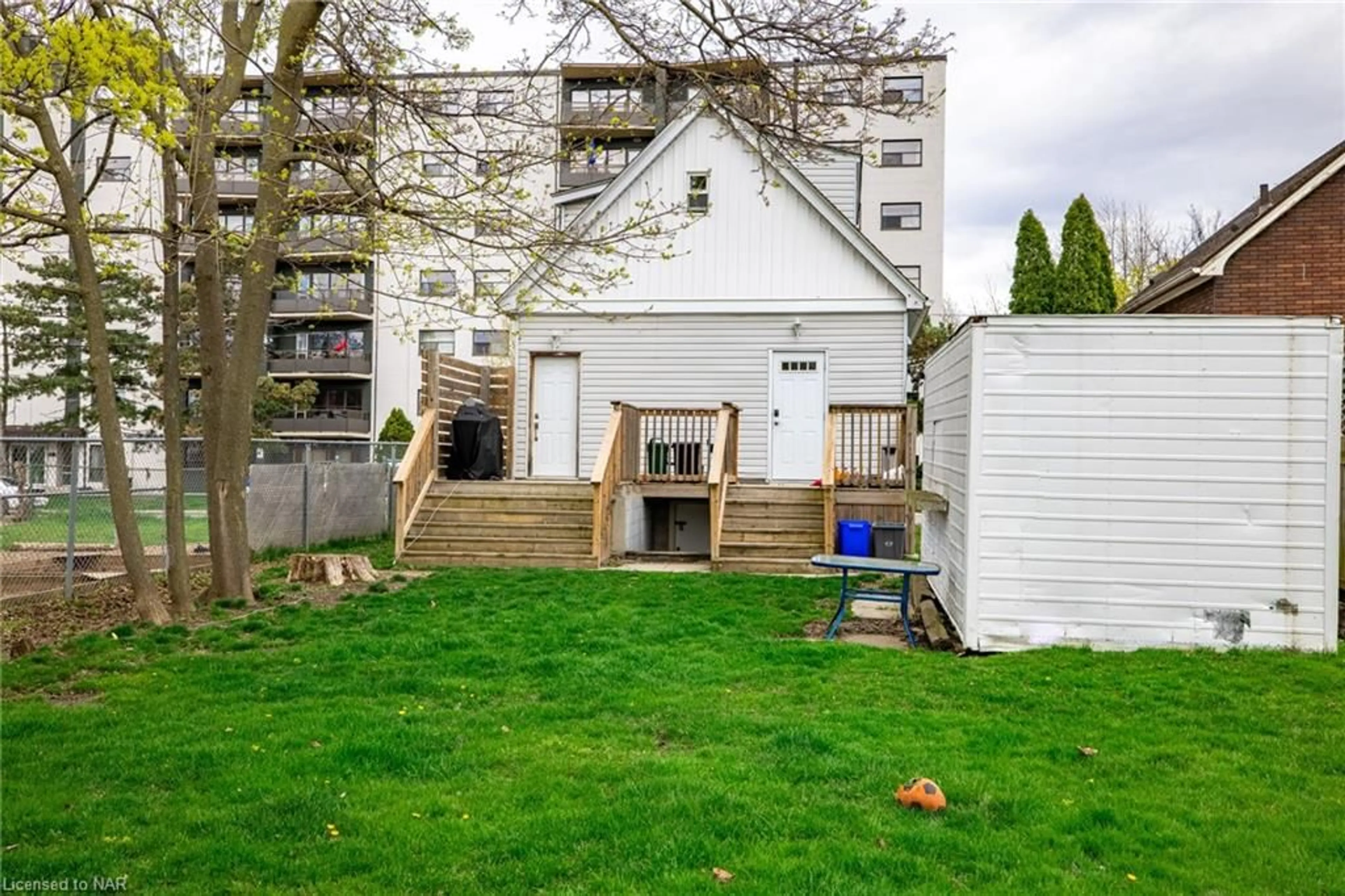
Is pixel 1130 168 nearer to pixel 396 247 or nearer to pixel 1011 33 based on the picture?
pixel 1011 33

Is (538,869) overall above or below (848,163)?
below

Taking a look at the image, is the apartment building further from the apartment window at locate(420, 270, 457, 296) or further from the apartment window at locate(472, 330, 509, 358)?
the apartment window at locate(472, 330, 509, 358)

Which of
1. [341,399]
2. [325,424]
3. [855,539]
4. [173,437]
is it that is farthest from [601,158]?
[341,399]

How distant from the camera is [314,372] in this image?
35.1 m

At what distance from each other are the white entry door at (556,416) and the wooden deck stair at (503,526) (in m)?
2.59

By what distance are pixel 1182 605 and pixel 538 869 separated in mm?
5458

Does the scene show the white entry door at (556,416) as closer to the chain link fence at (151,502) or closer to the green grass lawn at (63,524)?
the chain link fence at (151,502)

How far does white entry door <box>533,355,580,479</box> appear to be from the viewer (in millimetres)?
15781

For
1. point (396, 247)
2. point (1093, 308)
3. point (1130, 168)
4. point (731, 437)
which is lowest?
point (731, 437)

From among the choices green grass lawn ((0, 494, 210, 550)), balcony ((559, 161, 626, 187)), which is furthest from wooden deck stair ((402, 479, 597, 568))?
balcony ((559, 161, 626, 187))

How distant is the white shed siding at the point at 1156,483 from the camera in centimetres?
658

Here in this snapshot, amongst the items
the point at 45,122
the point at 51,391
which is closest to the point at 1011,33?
the point at 45,122

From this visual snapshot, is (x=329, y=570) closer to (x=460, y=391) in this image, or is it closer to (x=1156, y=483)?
(x=460, y=391)

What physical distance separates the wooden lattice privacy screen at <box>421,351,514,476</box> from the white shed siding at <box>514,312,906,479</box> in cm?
22
